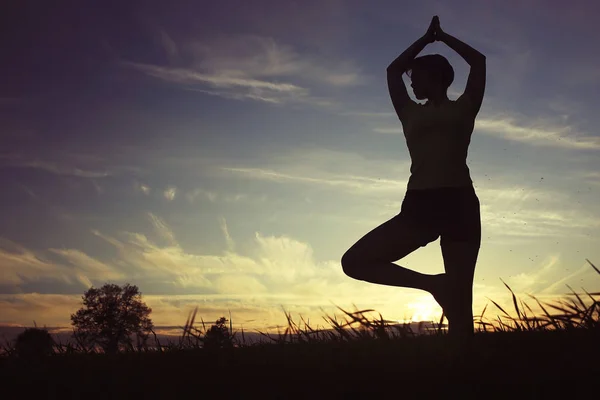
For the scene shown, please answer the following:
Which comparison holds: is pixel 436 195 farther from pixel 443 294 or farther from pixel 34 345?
pixel 34 345

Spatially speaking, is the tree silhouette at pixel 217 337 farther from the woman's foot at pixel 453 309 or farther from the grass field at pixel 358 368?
the woman's foot at pixel 453 309

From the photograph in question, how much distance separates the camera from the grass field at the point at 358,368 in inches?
151

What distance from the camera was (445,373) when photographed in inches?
165

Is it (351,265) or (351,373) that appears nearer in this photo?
(351,373)

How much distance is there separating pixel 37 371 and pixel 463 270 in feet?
14.6

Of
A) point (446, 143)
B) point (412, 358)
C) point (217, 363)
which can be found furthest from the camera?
point (446, 143)

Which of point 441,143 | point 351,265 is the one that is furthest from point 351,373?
point 441,143

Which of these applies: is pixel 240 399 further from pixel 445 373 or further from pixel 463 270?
pixel 463 270

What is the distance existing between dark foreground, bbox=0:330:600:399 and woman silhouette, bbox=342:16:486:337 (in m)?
0.63

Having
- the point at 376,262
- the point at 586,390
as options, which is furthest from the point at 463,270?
the point at 586,390

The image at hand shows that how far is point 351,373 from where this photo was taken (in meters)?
4.35

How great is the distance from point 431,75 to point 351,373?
3.37 metres

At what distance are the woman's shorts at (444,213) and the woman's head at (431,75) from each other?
1084 mm

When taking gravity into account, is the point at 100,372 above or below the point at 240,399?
above
